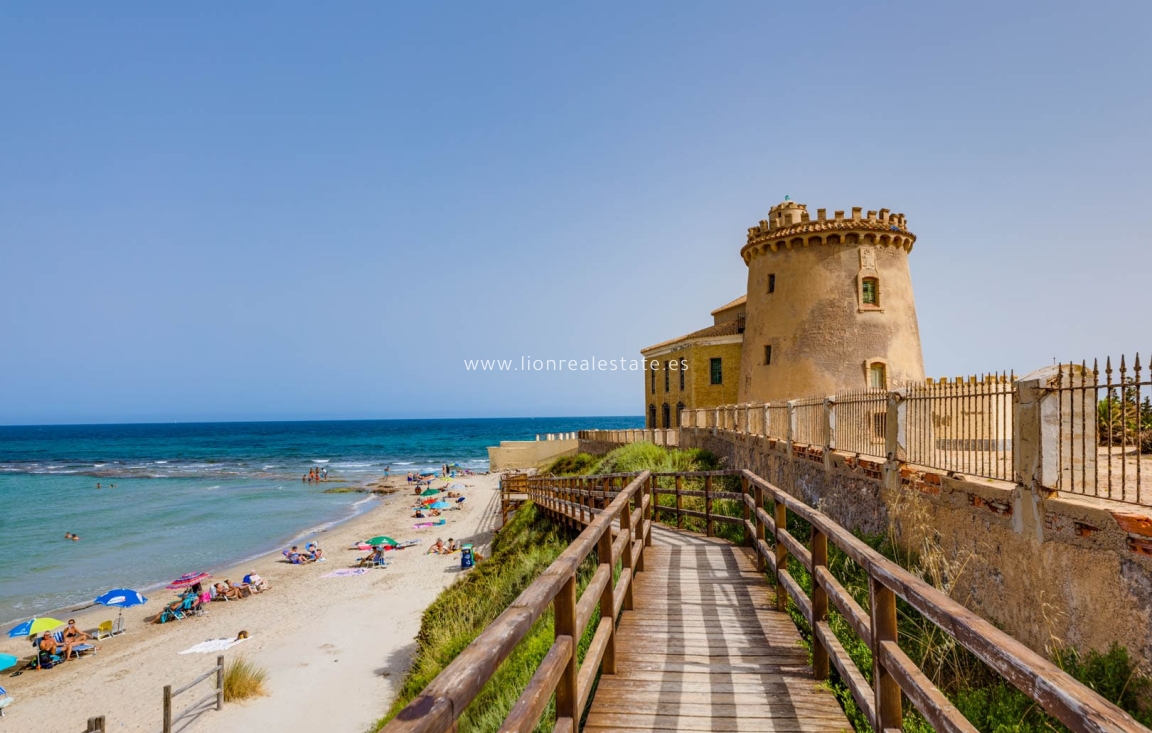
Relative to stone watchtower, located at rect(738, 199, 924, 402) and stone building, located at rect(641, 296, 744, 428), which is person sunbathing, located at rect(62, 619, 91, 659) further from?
stone building, located at rect(641, 296, 744, 428)

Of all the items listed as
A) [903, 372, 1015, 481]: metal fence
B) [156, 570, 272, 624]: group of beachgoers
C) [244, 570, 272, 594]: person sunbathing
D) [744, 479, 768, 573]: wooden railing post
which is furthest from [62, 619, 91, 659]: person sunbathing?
[903, 372, 1015, 481]: metal fence

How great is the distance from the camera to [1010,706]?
447 centimetres

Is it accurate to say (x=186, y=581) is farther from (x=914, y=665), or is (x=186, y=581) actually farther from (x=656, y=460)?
(x=914, y=665)

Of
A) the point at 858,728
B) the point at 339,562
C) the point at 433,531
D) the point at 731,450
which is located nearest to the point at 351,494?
the point at 433,531

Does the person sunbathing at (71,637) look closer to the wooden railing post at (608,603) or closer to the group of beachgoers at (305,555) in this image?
the group of beachgoers at (305,555)

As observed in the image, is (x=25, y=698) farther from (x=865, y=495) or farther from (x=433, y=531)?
(x=433, y=531)

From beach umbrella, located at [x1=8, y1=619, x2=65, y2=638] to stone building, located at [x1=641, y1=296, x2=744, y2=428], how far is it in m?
26.4

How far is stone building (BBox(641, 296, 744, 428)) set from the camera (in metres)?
32.8

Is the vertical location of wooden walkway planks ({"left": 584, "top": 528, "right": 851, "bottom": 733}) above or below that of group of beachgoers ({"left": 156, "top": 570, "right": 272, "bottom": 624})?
above

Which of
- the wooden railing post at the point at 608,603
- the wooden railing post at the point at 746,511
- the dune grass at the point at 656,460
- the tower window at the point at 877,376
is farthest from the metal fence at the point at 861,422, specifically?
the tower window at the point at 877,376

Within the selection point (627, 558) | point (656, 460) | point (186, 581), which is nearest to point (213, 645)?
point (186, 581)

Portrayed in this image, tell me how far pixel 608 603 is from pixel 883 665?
1957mm

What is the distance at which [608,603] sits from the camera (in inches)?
181

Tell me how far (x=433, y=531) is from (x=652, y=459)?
18449mm
